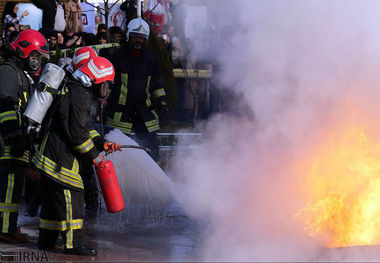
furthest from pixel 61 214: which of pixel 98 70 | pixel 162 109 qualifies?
pixel 162 109

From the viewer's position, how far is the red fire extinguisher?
6.48m

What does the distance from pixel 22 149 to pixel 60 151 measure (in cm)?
66

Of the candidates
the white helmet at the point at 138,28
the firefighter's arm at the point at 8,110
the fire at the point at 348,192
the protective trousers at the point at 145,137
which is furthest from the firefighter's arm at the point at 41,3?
the fire at the point at 348,192

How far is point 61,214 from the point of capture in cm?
632

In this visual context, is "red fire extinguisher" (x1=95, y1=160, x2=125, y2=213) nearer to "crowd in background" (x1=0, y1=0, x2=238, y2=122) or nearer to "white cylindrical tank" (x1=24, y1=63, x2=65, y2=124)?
"white cylindrical tank" (x1=24, y1=63, x2=65, y2=124)

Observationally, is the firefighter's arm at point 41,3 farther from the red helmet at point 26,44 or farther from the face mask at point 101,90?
the face mask at point 101,90

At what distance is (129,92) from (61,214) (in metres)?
3.10

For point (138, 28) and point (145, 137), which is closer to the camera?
point (138, 28)

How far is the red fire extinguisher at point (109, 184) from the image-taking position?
6.48 m

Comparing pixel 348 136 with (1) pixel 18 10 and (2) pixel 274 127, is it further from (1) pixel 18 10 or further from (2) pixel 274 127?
(1) pixel 18 10

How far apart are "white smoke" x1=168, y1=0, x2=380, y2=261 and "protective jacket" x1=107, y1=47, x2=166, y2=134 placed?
1485 millimetres

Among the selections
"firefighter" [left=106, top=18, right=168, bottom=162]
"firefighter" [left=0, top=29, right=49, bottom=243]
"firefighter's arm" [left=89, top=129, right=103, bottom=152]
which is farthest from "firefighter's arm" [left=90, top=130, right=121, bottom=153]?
"firefighter" [left=106, top=18, right=168, bottom=162]

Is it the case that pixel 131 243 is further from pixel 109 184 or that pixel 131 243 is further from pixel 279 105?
pixel 279 105

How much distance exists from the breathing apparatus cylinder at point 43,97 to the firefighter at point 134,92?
2.75m
